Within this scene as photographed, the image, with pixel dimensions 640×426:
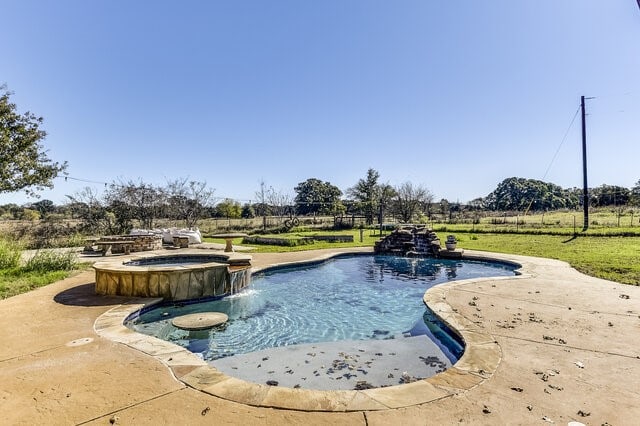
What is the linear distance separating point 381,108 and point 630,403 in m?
16.0

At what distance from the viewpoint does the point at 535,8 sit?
980 cm

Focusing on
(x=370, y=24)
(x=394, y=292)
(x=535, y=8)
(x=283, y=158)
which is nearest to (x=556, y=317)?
(x=394, y=292)

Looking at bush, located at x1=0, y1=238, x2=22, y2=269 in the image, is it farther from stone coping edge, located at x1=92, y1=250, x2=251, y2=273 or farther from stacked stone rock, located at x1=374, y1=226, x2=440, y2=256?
stacked stone rock, located at x1=374, y1=226, x2=440, y2=256

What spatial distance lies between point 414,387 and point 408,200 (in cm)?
2841

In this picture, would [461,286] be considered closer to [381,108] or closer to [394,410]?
[394,410]

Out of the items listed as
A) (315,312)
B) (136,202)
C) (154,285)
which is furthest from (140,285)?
(136,202)

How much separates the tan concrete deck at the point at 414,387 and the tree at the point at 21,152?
27.3 feet

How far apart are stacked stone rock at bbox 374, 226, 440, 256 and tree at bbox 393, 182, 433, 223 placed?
612 inches

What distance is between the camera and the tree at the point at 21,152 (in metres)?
10.5

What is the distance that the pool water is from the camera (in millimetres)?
4816

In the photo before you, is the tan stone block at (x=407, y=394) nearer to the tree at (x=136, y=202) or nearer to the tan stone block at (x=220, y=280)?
the tan stone block at (x=220, y=280)

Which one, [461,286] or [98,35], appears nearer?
[461,286]

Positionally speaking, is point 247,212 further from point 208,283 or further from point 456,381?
point 456,381

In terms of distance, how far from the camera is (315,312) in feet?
20.4
